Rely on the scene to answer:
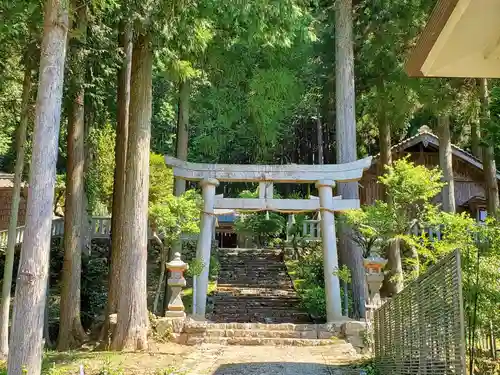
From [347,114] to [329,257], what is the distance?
3.64 meters

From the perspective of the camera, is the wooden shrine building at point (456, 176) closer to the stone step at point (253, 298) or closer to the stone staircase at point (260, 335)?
the stone step at point (253, 298)

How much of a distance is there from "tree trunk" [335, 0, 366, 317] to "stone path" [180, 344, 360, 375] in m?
3.59

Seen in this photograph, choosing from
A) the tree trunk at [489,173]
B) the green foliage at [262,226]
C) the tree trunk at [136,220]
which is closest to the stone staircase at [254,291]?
the green foliage at [262,226]

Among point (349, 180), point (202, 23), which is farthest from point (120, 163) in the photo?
point (349, 180)

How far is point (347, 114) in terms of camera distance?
13094 mm

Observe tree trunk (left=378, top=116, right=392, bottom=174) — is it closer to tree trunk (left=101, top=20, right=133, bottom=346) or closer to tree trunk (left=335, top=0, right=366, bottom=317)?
tree trunk (left=335, top=0, right=366, bottom=317)

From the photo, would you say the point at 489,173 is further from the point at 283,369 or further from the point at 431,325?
the point at 431,325

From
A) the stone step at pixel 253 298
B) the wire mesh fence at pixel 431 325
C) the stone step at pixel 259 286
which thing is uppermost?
the wire mesh fence at pixel 431 325

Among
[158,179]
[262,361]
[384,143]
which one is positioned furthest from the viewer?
[158,179]

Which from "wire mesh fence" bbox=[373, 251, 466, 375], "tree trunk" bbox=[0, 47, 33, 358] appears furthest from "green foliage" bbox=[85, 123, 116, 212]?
"wire mesh fence" bbox=[373, 251, 466, 375]

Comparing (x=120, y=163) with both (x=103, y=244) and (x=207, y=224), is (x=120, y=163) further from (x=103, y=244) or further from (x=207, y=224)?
(x=103, y=244)

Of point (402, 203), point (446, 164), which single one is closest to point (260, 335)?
point (402, 203)

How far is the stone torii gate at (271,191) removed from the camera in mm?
11992

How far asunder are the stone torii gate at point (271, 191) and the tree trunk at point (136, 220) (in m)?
2.29
